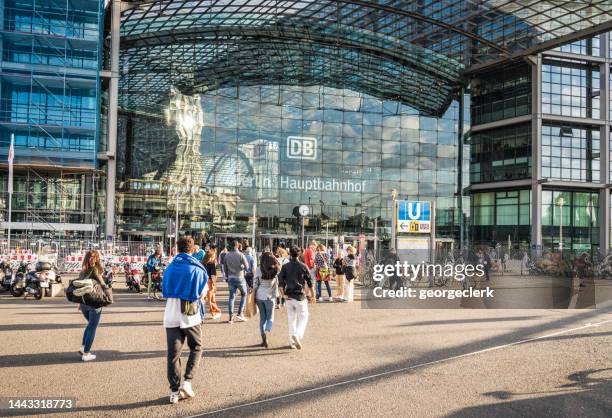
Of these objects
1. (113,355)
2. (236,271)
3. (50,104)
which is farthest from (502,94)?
(113,355)

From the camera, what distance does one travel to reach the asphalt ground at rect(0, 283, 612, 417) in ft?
19.0

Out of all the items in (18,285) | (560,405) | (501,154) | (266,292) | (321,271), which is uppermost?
(501,154)

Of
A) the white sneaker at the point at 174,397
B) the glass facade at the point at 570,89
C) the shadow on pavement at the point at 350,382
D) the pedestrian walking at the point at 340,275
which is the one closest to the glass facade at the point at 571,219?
the glass facade at the point at 570,89

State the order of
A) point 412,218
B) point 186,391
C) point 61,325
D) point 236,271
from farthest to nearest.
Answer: point 412,218, point 236,271, point 61,325, point 186,391

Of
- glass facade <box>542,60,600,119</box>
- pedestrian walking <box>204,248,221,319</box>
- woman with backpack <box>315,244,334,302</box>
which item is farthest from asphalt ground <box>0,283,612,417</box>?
glass facade <box>542,60,600,119</box>

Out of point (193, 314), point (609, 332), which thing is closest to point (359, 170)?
point (609, 332)

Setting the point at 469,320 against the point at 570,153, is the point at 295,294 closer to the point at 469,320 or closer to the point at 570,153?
the point at 469,320

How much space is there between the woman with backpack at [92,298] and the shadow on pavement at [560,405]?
4710 millimetres

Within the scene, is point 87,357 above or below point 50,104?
below

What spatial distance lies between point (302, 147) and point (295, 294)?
36.1 meters

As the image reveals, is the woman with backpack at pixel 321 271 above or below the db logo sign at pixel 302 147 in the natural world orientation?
below

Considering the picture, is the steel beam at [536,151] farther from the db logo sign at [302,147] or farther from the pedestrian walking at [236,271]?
the pedestrian walking at [236,271]

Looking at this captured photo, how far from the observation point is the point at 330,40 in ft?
142

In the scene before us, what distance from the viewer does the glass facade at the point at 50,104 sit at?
3375 centimetres
